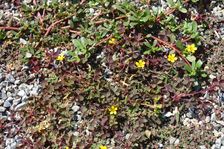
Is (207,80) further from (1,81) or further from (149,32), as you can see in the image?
(1,81)

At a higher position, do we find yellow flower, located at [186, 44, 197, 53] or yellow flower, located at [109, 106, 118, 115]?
yellow flower, located at [186, 44, 197, 53]

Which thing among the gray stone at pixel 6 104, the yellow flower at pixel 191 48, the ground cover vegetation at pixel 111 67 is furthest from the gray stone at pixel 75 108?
the yellow flower at pixel 191 48

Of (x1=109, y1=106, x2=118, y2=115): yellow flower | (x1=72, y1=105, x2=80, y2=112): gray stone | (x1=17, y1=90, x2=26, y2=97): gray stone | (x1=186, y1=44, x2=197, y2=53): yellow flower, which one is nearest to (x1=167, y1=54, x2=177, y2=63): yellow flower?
(x1=186, y1=44, x2=197, y2=53): yellow flower

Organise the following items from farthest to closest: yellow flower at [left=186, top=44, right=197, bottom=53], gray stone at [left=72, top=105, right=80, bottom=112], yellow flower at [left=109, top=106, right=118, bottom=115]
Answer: yellow flower at [left=186, top=44, right=197, bottom=53]
gray stone at [left=72, top=105, right=80, bottom=112]
yellow flower at [left=109, top=106, right=118, bottom=115]

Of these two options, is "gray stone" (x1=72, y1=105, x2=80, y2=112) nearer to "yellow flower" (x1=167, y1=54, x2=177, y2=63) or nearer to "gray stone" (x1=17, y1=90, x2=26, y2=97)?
"gray stone" (x1=17, y1=90, x2=26, y2=97)

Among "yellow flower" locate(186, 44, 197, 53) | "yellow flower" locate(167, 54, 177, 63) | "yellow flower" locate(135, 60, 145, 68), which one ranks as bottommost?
"yellow flower" locate(135, 60, 145, 68)

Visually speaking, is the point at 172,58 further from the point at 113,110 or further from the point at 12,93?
the point at 12,93

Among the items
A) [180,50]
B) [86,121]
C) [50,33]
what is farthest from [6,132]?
[180,50]

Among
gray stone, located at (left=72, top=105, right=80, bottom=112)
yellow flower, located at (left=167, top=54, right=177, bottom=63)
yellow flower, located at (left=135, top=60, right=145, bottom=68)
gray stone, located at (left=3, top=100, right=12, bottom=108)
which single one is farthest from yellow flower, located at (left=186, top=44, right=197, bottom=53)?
gray stone, located at (left=3, top=100, right=12, bottom=108)

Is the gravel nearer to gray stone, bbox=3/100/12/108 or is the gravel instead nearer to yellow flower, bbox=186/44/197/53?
gray stone, bbox=3/100/12/108

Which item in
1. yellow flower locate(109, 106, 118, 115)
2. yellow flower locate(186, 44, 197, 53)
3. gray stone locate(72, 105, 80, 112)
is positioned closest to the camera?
yellow flower locate(109, 106, 118, 115)

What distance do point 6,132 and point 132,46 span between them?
1.40 meters

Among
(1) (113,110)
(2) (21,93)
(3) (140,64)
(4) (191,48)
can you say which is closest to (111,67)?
(3) (140,64)

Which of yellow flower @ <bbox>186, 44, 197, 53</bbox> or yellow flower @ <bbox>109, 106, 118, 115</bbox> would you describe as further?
yellow flower @ <bbox>186, 44, 197, 53</bbox>
